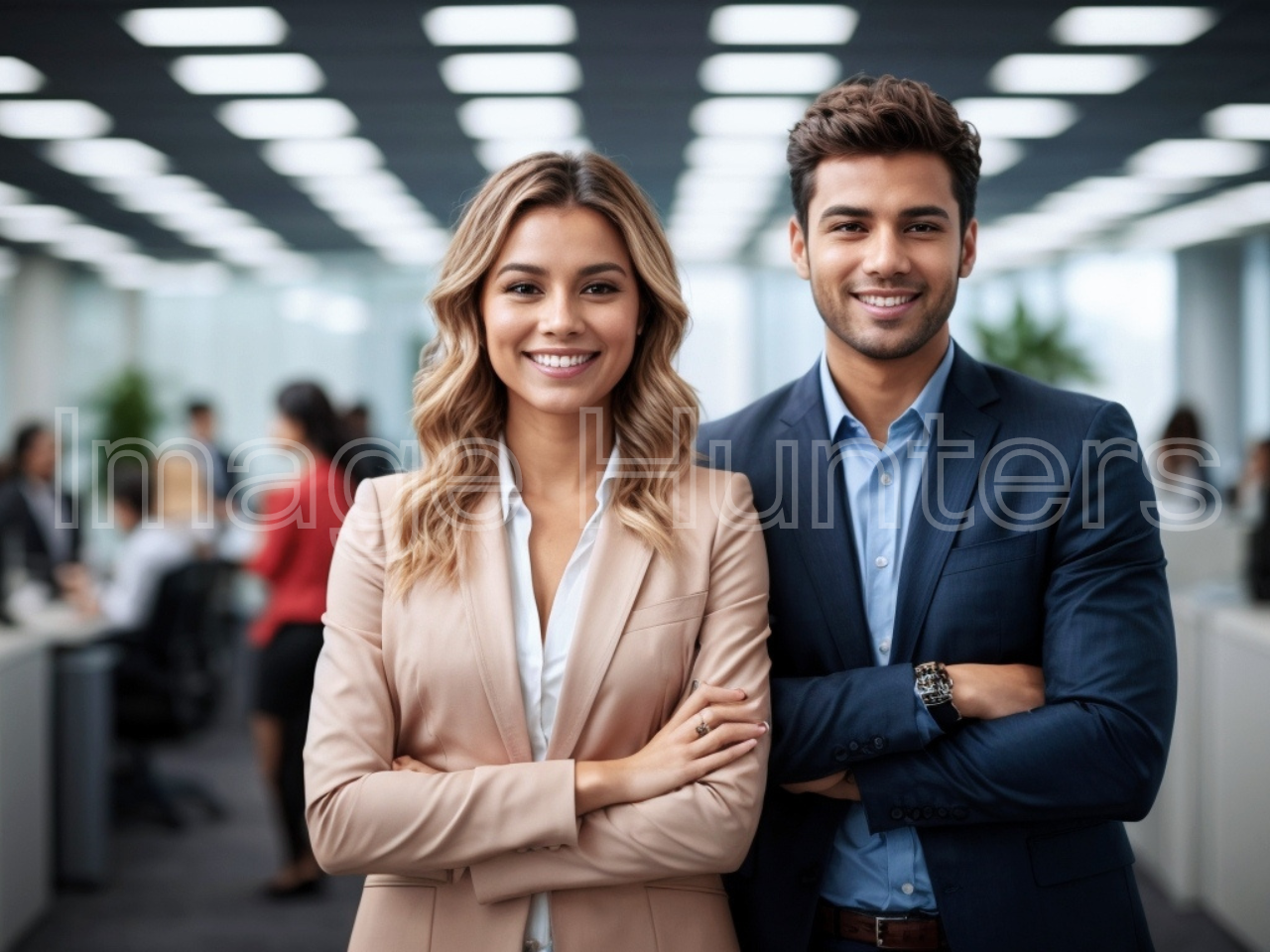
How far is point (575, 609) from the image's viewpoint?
1.54m

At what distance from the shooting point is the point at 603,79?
17.6 feet

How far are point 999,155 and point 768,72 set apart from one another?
2.46 m

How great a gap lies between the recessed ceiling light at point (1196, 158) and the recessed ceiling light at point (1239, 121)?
22 centimetres

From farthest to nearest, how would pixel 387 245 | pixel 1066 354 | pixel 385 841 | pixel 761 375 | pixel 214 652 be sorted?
pixel 761 375
pixel 387 245
pixel 1066 354
pixel 214 652
pixel 385 841

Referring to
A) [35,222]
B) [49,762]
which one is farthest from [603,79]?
[35,222]

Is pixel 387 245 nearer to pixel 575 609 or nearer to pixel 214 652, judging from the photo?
pixel 214 652

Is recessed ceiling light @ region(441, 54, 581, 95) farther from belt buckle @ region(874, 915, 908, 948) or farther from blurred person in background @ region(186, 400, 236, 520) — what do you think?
blurred person in background @ region(186, 400, 236, 520)

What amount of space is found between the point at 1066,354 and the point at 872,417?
8.64 m

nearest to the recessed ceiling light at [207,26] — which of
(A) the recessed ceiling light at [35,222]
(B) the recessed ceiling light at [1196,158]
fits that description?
(A) the recessed ceiling light at [35,222]

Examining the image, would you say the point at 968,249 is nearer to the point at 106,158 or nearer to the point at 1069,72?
the point at 1069,72

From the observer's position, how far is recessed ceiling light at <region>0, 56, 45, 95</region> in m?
3.98

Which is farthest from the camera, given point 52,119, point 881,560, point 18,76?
point 52,119

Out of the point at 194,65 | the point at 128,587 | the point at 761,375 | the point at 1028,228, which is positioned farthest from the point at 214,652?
the point at 1028,228

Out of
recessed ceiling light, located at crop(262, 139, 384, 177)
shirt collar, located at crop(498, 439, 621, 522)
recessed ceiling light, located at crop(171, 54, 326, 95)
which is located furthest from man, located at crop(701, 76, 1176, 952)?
recessed ceiling light, located at crop(262, 139, 384, 177)
